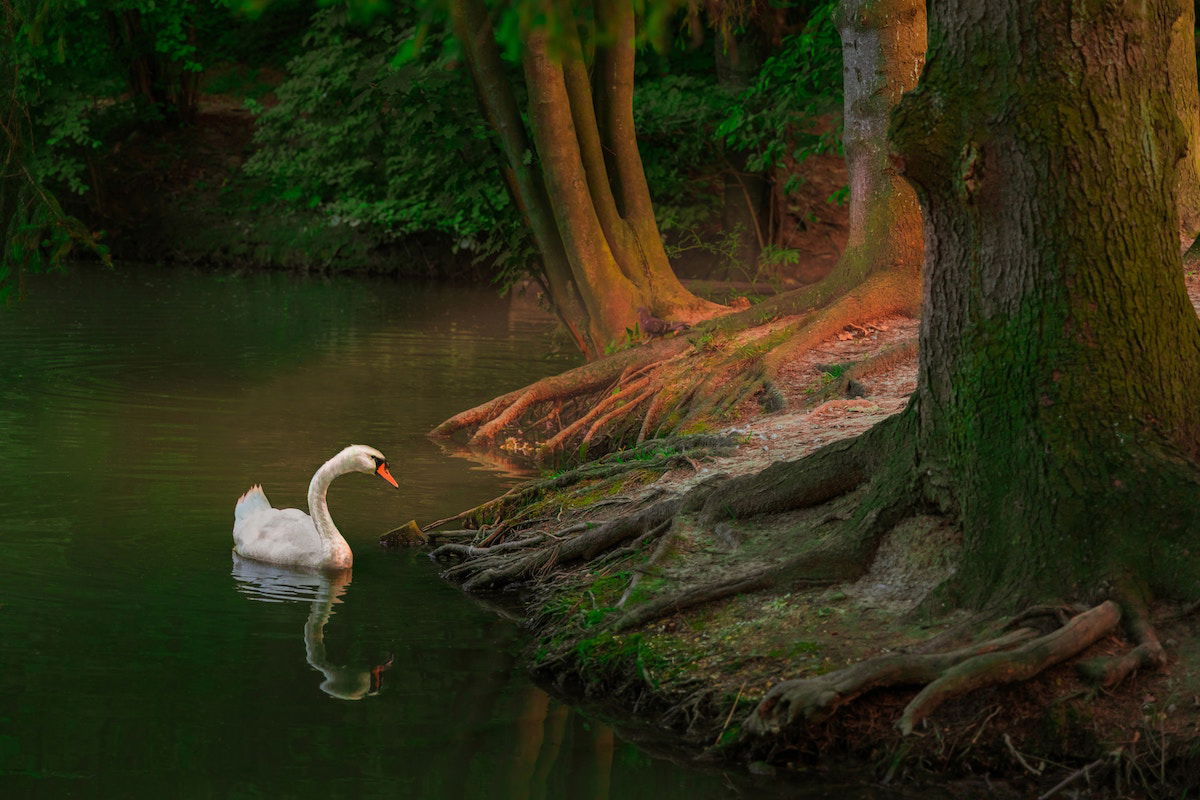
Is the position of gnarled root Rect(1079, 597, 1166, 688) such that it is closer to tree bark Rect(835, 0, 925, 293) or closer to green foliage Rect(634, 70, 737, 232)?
tree bark Rect(835, 0, 925, 293)

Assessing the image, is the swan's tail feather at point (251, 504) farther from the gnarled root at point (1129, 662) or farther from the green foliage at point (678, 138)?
the green foliage at point (678, 138)

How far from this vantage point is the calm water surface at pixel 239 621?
20.8 ft

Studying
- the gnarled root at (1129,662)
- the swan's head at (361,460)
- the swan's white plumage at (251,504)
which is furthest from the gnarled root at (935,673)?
the swan's white plumage at (251,504)

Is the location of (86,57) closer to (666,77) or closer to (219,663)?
(666,77)

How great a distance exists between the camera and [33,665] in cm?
750

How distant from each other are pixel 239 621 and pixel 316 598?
75cm

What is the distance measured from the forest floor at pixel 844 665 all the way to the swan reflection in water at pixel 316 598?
86 cm

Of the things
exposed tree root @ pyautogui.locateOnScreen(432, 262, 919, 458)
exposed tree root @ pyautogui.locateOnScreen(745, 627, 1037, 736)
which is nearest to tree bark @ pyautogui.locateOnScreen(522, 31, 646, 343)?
exposed tree root @ pyautogui.locateOnScreen(432, 262, 919, 458)

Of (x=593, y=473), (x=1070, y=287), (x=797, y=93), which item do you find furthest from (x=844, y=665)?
(x=797, y=93)

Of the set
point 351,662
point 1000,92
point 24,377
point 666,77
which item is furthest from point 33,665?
point 666,77

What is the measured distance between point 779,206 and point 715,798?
1980cm

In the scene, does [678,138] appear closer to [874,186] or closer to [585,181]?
[585,181]

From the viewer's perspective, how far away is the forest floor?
6059 mm

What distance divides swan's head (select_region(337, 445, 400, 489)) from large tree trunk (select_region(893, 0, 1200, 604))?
5.20 metres
